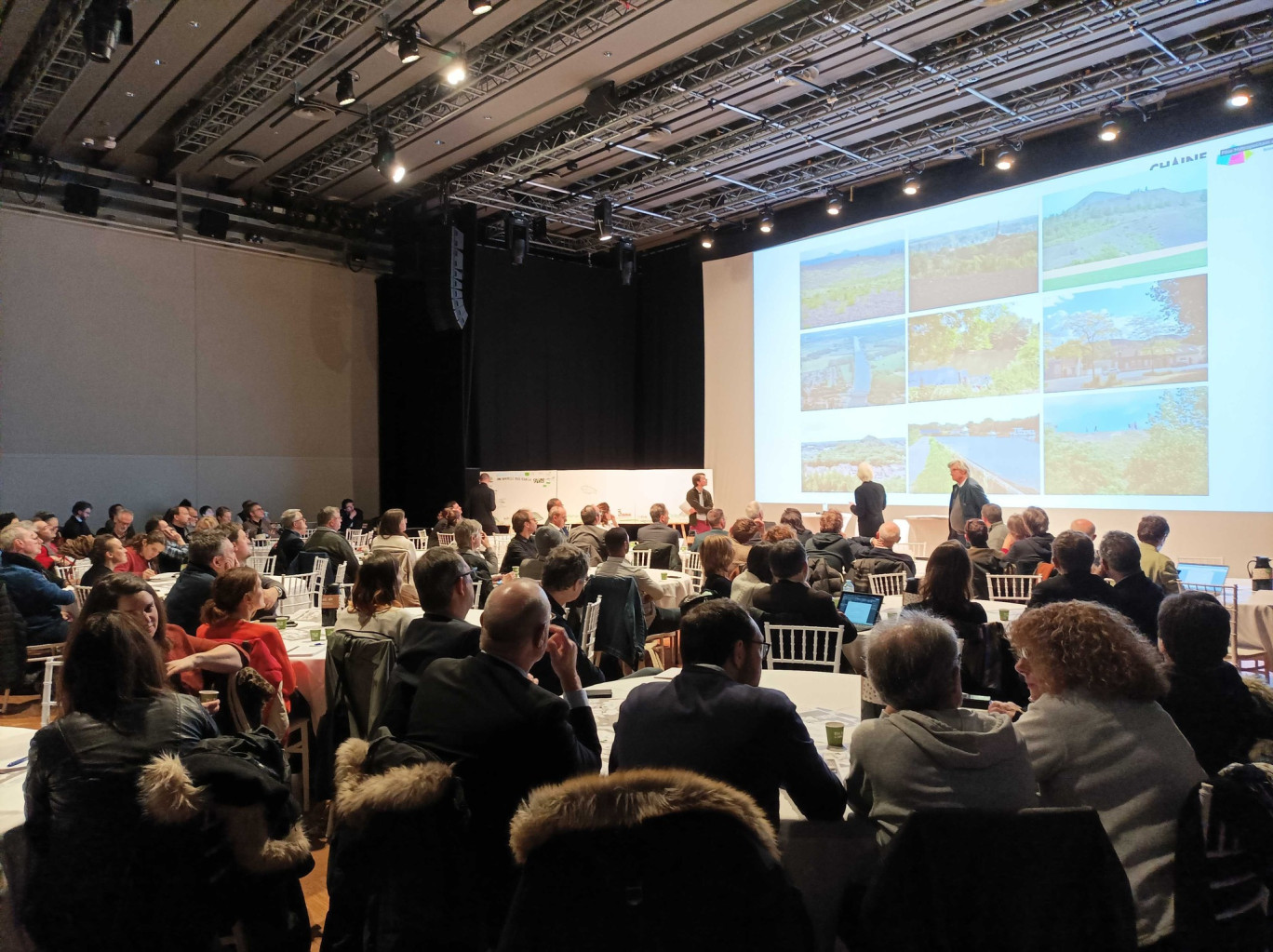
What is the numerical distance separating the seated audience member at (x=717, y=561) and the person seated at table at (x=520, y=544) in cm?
196

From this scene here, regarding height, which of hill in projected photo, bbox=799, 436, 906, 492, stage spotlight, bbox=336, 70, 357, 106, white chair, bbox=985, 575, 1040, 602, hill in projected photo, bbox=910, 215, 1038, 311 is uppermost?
stage spotlight, bbox=336, 70, 357, 106

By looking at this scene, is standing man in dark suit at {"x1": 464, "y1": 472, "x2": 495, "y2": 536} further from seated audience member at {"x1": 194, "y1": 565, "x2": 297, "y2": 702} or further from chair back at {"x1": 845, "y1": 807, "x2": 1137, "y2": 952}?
chair back at {"x1": 845, "y1": 807, "x2": 1137, "y2": 952}

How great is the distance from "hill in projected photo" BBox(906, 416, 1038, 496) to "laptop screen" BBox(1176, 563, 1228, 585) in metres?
2.53

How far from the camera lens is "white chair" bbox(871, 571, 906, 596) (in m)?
6.29

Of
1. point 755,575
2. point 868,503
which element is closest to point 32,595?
point 755,575

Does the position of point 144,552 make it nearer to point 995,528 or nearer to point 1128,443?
point 995,528

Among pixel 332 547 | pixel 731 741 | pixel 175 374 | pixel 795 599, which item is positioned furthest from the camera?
pixel 175 374

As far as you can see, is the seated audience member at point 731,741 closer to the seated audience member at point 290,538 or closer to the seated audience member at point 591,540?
the seated audience member at point 591,540

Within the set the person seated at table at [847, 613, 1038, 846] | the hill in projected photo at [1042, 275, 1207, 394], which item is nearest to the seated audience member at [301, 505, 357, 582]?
the person seated at table at [847, 613, 1038, 846]

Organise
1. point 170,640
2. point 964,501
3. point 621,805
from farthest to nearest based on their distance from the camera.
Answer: point 964,501, point 170,640, point 621,805

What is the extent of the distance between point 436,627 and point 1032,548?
16.9 ft

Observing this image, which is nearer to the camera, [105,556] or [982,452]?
[105,556]

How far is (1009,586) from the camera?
6.29 meters

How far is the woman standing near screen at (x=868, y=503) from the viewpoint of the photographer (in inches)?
362
